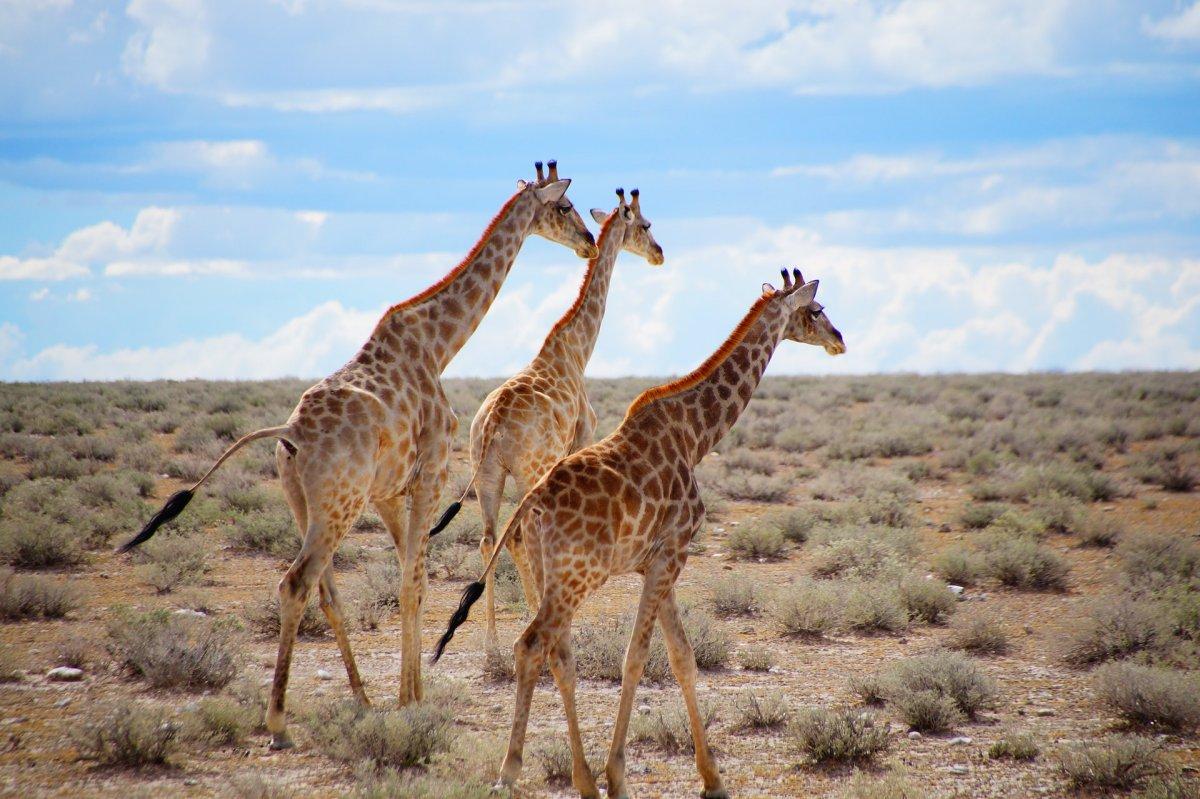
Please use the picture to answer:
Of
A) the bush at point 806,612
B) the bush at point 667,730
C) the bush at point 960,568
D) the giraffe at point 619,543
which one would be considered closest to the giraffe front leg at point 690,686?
the giraffe at point 619,543

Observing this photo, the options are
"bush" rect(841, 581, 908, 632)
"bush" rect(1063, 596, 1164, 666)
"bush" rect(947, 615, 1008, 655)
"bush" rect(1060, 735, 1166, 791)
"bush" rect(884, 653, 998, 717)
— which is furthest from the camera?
"bush" rect(841, 581, 908, 632)

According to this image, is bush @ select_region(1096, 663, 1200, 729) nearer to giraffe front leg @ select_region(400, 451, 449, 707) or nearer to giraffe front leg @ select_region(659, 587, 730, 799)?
giraffe front leg @ select_region(659, 587, 730, 799)

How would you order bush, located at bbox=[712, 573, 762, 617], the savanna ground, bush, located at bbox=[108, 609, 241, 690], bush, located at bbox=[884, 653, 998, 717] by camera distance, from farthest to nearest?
bush, located at bbox=[712, 573, 762, 617]
bush, located at bbox=[108, 609, 241, 690]
bush, located at bbox=[884, 653, 998, 717]
the savanna ground

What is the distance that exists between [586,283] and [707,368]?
3390 millimetres

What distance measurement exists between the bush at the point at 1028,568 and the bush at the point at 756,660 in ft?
14.5

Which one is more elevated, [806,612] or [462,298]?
[462,298]

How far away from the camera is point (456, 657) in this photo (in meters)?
9.21

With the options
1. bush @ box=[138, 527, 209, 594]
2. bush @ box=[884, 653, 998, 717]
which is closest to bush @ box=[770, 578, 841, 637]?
bush @ box=[884, 653, 998, 717]

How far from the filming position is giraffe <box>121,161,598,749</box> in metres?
6.76

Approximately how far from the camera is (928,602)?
10523 millimetres

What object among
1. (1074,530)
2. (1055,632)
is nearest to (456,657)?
(1055,632)

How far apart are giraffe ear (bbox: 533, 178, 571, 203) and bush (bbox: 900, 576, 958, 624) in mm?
5692

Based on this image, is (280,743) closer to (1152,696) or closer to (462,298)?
(462,298)

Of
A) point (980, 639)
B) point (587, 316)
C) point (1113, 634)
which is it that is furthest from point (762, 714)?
point (587, 316)
